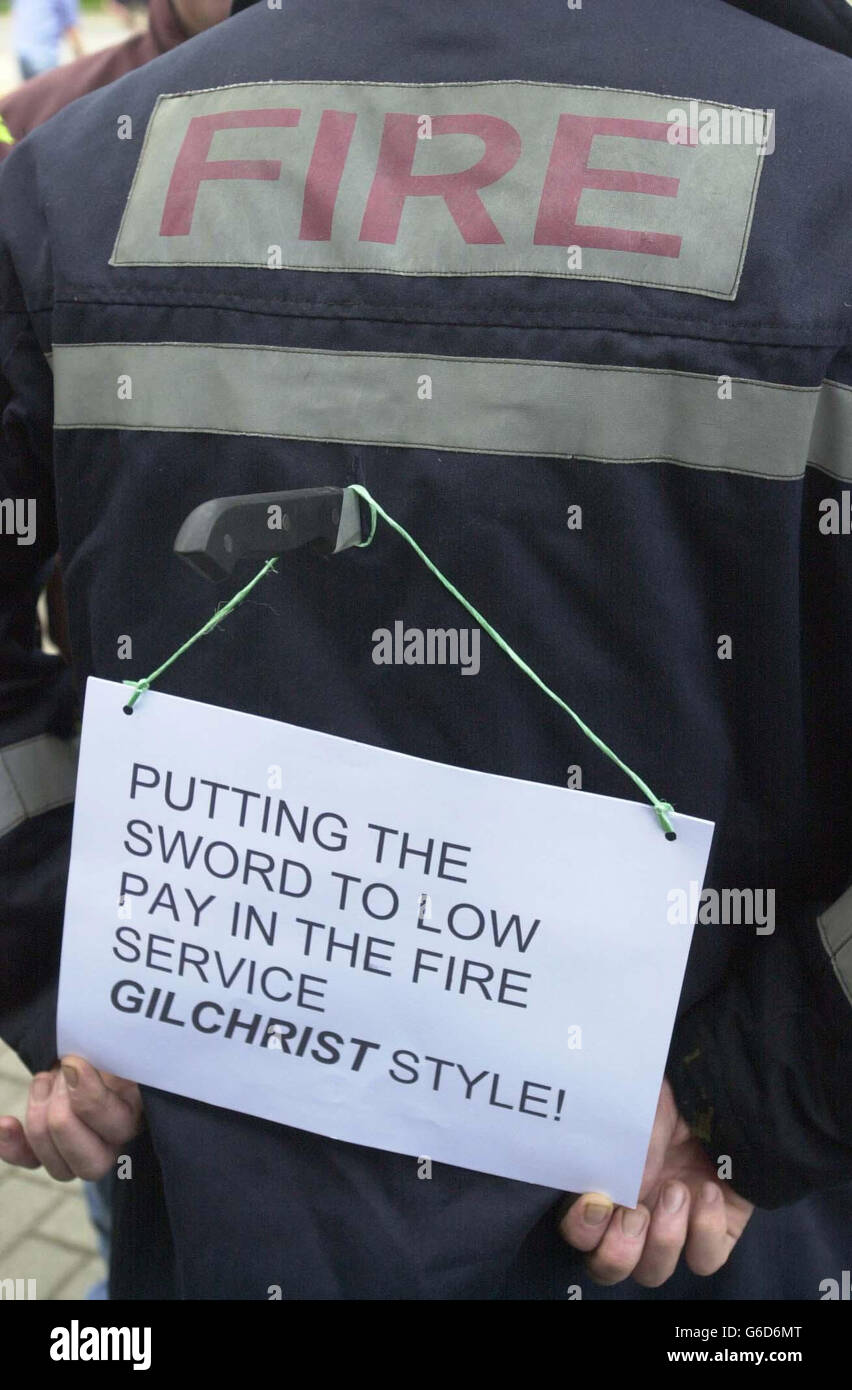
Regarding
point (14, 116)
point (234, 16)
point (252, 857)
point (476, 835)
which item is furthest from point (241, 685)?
point (14, 116)

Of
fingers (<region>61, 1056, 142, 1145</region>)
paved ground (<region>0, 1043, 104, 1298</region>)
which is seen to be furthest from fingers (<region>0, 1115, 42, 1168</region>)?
paved ground (<region>0, 1043, 104, 1298</region>)

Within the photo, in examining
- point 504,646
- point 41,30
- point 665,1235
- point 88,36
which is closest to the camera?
point 504,646

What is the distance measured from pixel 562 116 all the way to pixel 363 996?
77 cm

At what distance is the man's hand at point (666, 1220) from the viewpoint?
1168mm

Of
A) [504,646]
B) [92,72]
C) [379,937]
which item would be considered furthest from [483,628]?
[92,72]

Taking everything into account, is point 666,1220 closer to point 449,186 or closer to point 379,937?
point 379,937

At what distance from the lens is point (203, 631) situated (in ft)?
3.66

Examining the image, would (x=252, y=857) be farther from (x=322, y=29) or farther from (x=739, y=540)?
(x=322, y=29)

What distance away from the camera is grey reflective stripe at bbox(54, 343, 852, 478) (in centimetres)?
102

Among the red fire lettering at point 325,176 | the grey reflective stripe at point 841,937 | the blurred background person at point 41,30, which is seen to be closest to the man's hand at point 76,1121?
the grey reflective stripe at point 841,937

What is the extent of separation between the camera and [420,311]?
106cm

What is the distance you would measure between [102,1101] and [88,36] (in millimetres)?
16472

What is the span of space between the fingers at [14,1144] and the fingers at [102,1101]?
0.33 feet

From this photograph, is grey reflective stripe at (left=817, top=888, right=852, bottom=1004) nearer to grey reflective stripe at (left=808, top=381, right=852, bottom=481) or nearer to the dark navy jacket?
the dark navy jacket
